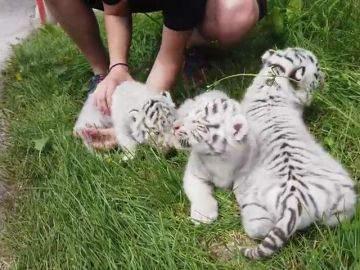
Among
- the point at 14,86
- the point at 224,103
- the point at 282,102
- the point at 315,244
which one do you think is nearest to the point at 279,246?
the point at 315,244

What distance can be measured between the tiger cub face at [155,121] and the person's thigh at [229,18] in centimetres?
54

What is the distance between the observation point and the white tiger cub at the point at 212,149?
220cm

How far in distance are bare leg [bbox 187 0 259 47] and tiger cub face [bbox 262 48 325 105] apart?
15.6 inches

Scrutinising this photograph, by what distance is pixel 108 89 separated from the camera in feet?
9.41

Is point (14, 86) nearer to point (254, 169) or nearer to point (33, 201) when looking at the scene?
point (33, 201)

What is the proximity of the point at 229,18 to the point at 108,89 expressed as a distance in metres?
0.66

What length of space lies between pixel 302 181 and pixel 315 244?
8.3 inches

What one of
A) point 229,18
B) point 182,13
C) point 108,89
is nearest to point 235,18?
point 229,18

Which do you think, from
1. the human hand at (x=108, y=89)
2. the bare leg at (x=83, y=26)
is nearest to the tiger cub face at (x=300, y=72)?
the human hand at (x=108, y=89)

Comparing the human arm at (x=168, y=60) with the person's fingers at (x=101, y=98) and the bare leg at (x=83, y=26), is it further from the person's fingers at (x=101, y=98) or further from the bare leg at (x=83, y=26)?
the bare leg at (x=83, y=26)

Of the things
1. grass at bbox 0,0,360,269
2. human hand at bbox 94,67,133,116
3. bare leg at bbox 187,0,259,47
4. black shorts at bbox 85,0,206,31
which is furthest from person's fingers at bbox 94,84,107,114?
bare leg at bbox 187,0,259,47

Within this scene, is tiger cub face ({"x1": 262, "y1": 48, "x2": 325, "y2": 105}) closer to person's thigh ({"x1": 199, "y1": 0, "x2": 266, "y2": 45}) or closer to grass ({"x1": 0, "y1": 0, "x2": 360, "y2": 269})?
grass ({"x1": 0, "y1": 0, "x2": 360, "y2": 269})

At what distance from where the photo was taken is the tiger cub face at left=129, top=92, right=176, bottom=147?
2557 millimetres

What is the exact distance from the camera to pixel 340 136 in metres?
2.49
